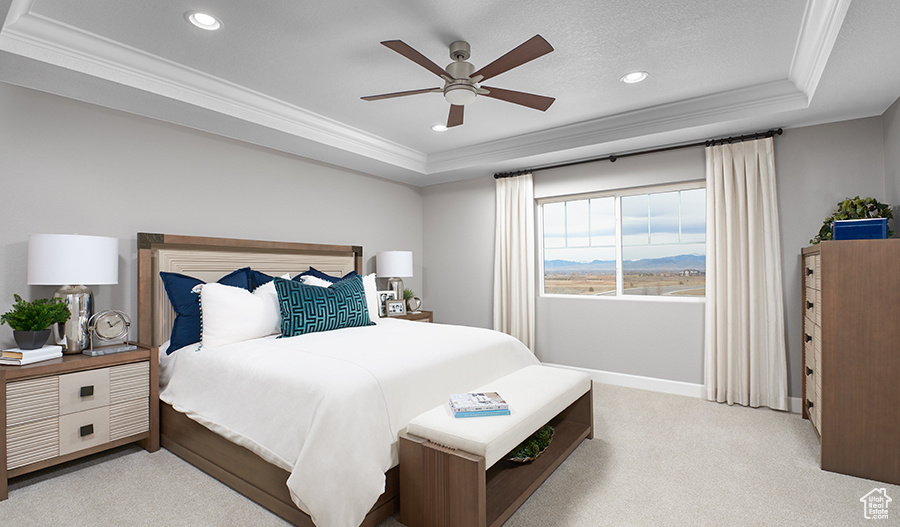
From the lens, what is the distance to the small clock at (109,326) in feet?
8.53

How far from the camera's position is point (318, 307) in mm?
3070

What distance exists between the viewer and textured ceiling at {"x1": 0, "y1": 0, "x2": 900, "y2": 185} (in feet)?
7.11

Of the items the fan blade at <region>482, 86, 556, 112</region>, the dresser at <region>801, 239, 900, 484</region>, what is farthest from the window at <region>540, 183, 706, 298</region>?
the fan blade at <region>482, 86, 556, 112</region>

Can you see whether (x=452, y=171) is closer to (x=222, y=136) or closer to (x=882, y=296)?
(x=222, y=136)

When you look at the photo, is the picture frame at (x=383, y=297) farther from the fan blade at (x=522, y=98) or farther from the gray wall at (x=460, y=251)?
the fan blade at (x=522, y=98)

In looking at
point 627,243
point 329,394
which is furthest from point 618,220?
point 329,394

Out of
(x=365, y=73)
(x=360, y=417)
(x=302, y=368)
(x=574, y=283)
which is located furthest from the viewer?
(x=574, y=283)

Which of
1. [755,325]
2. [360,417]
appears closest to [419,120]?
[360,417]

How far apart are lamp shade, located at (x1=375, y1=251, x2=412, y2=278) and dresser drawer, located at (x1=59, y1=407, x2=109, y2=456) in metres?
2.74

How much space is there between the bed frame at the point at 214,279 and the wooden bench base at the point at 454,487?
6.9 inches

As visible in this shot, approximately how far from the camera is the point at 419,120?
3.77 meters

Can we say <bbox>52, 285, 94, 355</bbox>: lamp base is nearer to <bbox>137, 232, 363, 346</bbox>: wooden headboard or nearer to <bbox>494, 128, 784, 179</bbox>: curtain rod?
<bbox>137, 232, 363, 346</bbox>: wooden headboard


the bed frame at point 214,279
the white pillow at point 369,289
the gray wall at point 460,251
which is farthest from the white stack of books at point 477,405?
the gray wall at point 460,251

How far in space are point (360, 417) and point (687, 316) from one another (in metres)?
3.32
